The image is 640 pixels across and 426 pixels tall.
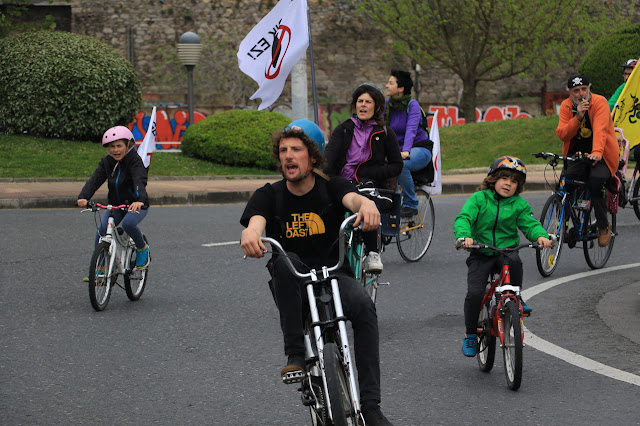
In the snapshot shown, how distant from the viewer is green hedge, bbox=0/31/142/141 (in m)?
22.0

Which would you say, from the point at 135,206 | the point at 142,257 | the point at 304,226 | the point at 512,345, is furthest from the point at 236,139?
the point at 304,226

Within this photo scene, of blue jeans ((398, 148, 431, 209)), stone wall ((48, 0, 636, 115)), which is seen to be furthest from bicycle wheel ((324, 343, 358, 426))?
stone wall ((48, 0, 636, 115))

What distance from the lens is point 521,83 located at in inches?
1793

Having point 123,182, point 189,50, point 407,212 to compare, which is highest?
point 189,50

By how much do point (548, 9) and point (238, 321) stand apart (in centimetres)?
2695

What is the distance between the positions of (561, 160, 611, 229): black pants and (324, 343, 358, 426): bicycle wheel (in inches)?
230

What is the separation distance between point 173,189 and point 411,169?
7.83 m

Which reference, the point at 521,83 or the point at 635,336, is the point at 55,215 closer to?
the point at 635,336

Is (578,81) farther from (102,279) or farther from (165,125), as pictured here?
(165,125)

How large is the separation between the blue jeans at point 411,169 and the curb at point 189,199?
6.72 m

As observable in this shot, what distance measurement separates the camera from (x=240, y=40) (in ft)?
139

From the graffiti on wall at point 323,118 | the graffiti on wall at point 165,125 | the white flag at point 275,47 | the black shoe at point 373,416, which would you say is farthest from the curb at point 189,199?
the graffiti on wall at point 165,125

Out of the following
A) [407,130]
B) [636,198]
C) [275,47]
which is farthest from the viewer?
[636,198]

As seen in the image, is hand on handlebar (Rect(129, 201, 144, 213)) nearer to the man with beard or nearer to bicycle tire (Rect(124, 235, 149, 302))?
bicycle tire (Rect(124, 235, 149, 302))
